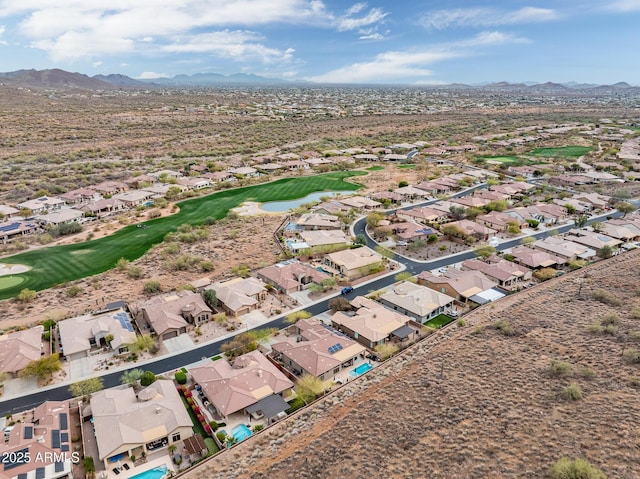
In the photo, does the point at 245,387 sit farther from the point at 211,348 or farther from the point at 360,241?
the point at 360,241

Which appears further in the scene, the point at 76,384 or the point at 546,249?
the point at 546,249

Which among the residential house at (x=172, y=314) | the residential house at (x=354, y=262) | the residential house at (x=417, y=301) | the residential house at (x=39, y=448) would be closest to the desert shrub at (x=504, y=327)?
the residential house at (x=417, y=301)

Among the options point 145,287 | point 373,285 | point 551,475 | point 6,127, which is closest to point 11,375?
point 145,287

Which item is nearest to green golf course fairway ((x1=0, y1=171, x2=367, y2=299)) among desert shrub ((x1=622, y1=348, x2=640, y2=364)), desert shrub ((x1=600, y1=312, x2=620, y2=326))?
desert shrub ((x1=600, y1=312, x2=620, y2=326))

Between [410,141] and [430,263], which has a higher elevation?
[410,141]

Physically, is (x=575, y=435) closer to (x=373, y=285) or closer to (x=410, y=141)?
(x=373, y=285)

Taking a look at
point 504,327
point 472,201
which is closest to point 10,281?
point 504,327

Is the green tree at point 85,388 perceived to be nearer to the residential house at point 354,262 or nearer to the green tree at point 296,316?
the green tree at point 296,316
